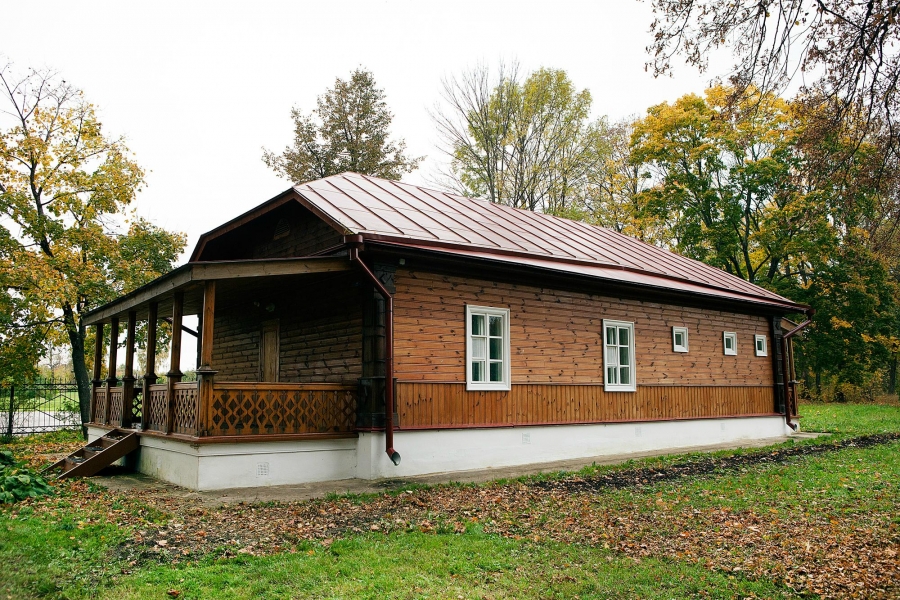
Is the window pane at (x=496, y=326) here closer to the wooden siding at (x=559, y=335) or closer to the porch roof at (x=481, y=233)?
the wooden siding at (x=559, y=335)

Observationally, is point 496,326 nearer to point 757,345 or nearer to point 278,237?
point 278,237

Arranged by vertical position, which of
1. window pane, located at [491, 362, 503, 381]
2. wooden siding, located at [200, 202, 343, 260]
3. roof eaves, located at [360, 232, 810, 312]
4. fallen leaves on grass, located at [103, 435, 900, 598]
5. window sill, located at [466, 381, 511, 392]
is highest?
wooden siding, located at [200, 202, 343, 260]

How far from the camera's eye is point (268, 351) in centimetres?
1373

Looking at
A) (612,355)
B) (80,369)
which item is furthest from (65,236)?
(612,355)

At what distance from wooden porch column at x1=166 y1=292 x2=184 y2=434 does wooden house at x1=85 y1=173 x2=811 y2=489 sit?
0.11 feet

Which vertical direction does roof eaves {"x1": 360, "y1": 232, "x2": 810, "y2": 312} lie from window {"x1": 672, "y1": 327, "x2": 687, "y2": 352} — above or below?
above

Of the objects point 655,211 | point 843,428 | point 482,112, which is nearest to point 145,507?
point 843,428

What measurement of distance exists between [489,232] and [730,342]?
7803 mm

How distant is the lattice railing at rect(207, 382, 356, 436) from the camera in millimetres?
9672

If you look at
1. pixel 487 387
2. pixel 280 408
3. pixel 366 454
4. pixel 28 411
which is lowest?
pixel 366 454

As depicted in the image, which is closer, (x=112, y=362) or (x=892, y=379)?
(x=112, y=362)

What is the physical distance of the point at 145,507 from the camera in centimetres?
817

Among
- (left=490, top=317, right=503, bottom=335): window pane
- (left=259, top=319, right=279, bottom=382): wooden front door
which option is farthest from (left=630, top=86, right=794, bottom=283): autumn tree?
(left=259, top=319, right=279, bottom=382): wooden front door

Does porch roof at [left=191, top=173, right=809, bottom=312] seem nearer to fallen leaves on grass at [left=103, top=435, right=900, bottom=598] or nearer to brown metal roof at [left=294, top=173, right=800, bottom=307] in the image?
brown metal roof at [left=294, top=173, right=800, bottom=307]
